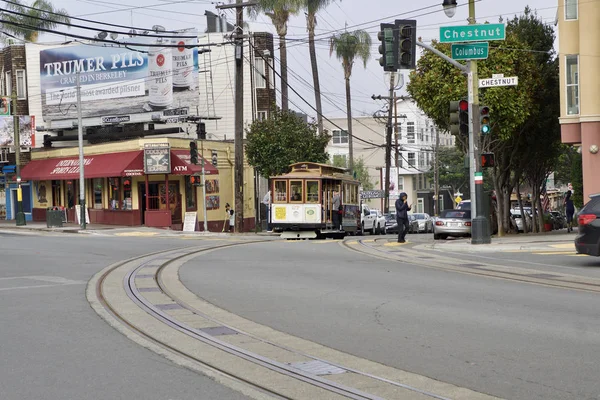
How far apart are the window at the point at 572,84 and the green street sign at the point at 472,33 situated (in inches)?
336

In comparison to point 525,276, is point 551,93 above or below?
above

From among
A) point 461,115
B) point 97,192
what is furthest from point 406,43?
point 97,192

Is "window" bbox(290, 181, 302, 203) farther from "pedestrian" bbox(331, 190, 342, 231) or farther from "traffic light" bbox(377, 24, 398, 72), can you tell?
"traffic light" bbox(377, 24, 398, 72)

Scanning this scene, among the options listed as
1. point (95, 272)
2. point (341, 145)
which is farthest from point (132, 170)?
point (341, 145)

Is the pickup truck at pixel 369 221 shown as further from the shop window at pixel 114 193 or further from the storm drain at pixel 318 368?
the storm drain at pixel 318 368

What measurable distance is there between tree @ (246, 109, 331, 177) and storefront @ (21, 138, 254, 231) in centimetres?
253

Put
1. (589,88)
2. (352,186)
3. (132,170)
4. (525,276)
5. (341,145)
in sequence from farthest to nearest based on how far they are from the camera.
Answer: (341,145) < (132,170) < (352,186) < (589,88) < (525,276)

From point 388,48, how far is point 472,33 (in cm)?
310

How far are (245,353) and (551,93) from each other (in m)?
29.2

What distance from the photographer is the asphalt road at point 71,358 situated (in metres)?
6.83

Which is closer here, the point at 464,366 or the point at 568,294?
the point at 464,366

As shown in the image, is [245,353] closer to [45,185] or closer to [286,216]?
[286,216]

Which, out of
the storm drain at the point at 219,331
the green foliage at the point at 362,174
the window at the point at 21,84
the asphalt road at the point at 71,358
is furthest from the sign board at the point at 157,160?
the green foliage at the point at 362,174

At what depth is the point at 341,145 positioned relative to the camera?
8688cm
